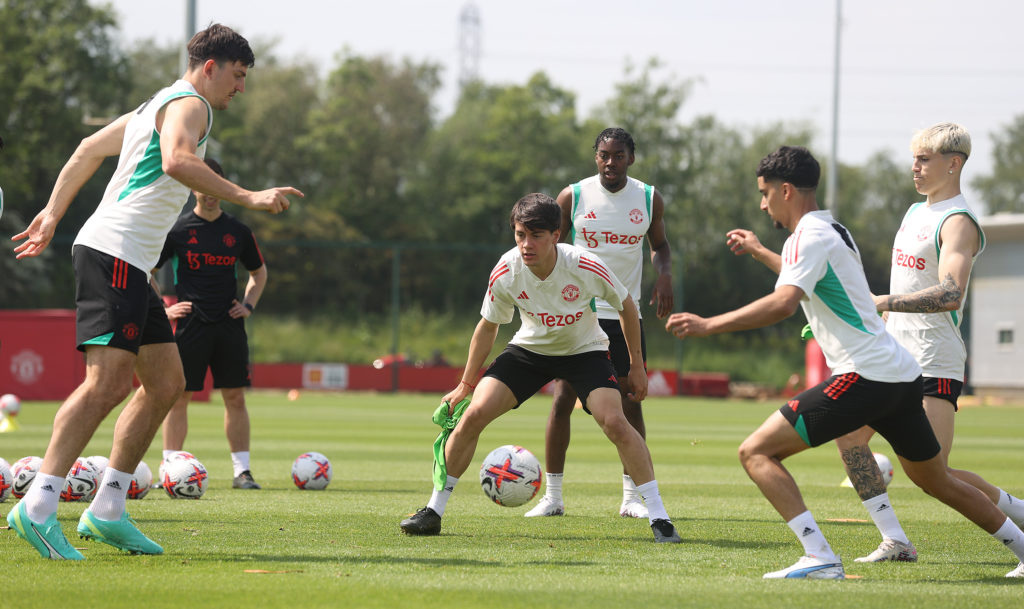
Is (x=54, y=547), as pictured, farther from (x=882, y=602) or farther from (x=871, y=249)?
(x=871, y=249)

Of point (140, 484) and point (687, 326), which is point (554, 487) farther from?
point (687, 326)

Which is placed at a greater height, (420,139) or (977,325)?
(420,139)

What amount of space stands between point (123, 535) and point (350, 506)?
2.51 m

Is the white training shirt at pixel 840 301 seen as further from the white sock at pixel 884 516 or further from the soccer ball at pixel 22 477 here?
the soccer ball at pixel 22 477

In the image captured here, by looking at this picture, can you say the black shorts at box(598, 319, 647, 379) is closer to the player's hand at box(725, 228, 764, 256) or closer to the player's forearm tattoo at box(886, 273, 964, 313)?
the player's forearm tattoo at box(886, 273, 964, 313)

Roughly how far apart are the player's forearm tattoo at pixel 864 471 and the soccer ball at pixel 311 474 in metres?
4.67

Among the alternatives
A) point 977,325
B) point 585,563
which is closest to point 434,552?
point 585,563

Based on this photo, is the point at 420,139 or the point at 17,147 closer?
the point at 17,147

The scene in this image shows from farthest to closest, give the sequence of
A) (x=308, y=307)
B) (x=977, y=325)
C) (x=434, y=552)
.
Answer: (x=977, y=325), (x=308, y=307), (x=434, y=552)

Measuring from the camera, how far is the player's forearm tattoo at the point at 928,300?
217 inches

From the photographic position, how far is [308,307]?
36.8 metres

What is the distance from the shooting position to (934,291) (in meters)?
5.54

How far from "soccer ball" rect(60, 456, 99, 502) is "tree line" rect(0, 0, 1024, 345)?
27790 mm

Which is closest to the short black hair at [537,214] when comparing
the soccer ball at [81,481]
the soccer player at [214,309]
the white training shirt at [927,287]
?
the white training shirt at [927,287]
